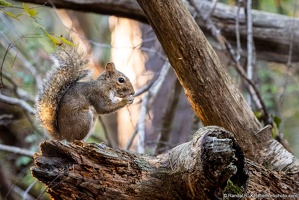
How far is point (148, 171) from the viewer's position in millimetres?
2072

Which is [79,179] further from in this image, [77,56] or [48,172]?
[77,56]

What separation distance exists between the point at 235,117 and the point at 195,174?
36.9 inches

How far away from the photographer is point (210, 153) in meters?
1.73

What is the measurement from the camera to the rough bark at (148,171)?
1.74m

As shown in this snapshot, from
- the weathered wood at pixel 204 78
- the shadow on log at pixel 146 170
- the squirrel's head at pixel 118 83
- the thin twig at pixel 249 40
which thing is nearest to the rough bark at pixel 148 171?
the shadow on log at pixel 146 170

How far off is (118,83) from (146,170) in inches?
34.1

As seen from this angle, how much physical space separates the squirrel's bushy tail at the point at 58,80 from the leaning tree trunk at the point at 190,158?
1.60 ft

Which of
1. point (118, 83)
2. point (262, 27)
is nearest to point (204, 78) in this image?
point (118, 83)

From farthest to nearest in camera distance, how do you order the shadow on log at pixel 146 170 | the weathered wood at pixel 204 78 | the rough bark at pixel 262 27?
the rough bark at pixel 262 27
the weathered wood at pixel 204 78
the shadow on log at pixel 146 170

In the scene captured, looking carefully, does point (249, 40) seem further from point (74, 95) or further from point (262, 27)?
point (74, 95)

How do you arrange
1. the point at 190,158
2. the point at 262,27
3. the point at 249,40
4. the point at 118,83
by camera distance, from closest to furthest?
the point at 190,158
the point at 118,83
the point at 249,40
the point at 262,27

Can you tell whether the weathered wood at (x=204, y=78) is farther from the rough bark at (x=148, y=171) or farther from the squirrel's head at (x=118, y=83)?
the rough bark at (x=148, y=171)

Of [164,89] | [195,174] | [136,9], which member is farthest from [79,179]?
[164,89]

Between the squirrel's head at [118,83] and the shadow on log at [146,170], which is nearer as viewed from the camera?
the shadow on log at [146,170]
